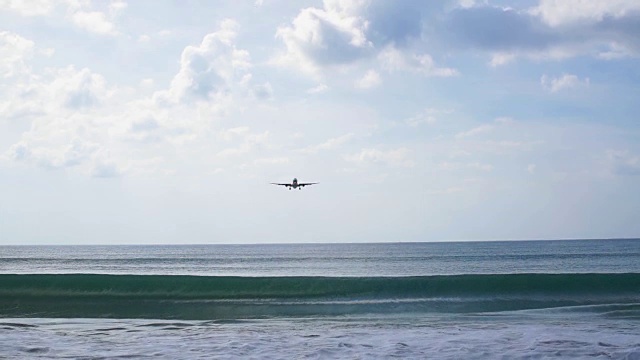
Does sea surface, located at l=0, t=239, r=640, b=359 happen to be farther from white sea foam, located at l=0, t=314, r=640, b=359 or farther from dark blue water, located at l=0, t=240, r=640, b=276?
dark blue water, located at l=0, t=240, r=640, b=276

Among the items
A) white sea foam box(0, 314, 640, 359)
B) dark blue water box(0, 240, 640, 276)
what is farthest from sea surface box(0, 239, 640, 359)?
dark blue water box(0, 240, 640, 276)

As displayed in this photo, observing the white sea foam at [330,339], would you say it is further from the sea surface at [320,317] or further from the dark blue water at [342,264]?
the dark blue water at [342,264]

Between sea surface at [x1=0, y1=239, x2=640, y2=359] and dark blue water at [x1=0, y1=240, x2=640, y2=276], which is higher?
sea surface at [x1=0, y1=239, x2=640, y2=359]

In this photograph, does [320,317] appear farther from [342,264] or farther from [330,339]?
[342,264]

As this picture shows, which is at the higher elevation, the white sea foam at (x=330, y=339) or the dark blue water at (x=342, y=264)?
the white sea foam at (x=330, y=339)

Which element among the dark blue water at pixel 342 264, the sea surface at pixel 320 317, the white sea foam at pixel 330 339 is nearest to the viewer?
the white sea foam at pixel 330 339

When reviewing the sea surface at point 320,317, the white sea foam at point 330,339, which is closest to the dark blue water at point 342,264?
the sea surface at point 320,317

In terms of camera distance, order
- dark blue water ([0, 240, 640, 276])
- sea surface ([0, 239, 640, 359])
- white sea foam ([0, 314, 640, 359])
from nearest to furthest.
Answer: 1. white sea foam ([0, 314, 640, 359])
2. sea surface ([0, 239, 640, 359])
3. dark blue water ([0, 240, 640, 276])

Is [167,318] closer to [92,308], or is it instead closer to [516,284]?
[92,308]

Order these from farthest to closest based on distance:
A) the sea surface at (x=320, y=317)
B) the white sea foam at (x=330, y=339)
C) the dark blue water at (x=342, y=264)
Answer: the dark blue water at (x=342, y=264)
the sea surface at (x=320, y=317)
the white sea foam at (x=330, y=339)

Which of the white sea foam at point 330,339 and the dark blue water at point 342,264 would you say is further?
the dark blue water at point 342,264

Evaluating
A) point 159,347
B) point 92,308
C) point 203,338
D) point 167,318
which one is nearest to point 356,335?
point 203,338

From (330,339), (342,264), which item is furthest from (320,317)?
(342,264)

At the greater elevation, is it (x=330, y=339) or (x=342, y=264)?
(x=330, y=339)
